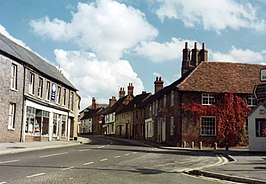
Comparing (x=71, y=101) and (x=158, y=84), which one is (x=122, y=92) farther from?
(x=71, y=101)

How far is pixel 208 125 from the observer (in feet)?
129

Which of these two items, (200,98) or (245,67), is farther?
(245,67)

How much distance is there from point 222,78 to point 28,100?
66.7ft

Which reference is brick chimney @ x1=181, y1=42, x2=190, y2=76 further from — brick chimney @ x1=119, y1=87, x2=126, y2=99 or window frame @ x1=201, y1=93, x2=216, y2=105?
brick chimney @ x1=119, y1=87, x2=126, y2=99

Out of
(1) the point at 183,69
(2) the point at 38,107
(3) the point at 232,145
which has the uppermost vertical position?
(1) the point at 183,69

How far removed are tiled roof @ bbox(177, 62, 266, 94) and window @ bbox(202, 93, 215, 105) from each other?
58 centimetres

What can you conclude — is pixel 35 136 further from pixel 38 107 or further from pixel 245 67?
pixel 245 67

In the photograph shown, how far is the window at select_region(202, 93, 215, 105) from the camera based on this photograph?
3950 centimetres

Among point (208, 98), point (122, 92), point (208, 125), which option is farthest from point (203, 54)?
point (122, 92)

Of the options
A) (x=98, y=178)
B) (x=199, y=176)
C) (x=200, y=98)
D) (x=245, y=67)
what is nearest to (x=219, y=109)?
(x=200, y=98)

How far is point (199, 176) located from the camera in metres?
13.9

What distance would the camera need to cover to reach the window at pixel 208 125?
128 feet

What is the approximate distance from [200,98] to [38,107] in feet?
52.2

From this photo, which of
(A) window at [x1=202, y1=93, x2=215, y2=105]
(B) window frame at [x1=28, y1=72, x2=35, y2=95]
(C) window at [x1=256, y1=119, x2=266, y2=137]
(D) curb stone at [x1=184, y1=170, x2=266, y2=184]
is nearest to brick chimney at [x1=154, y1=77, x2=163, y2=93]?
(A) window at [x1=202, y1=93, x2=215, y2=105]
